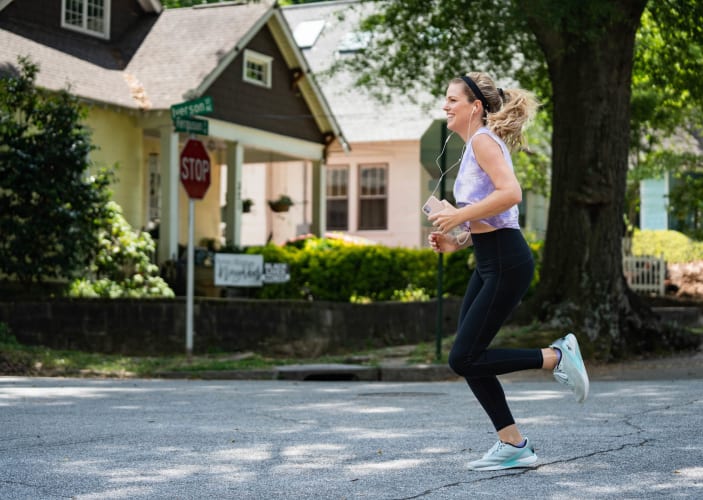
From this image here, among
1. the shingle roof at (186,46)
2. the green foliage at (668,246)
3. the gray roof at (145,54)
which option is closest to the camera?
the gray roof at (145,54)

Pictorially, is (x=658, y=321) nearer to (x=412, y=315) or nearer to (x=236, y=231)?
(x=412, y=315)

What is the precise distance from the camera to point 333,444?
7.01 m

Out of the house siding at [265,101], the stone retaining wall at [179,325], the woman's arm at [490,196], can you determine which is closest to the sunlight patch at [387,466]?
the woman's arm at [490,196]

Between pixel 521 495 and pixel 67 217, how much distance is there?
13629mm

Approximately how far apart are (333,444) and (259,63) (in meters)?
19.5

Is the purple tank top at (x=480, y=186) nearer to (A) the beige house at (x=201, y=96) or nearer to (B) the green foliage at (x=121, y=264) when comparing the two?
(A) the beige house at (x=201, y=96)

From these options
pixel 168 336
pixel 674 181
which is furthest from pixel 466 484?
pixel 674 181

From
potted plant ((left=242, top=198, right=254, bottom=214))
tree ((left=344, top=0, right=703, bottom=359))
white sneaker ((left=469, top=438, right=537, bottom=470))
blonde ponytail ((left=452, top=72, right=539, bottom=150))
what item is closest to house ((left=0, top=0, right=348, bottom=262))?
potted plant ((left=242, top=198, right=254, bottom=214))

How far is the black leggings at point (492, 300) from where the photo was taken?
5.59 meters

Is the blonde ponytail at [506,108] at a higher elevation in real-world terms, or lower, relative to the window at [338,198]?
lower

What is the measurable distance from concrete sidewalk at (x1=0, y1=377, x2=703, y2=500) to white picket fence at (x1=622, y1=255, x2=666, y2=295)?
1690 cm

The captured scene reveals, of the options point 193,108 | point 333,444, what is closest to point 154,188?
point 193,108

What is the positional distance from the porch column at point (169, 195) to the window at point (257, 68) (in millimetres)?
3460

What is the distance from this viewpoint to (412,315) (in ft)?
64.3
